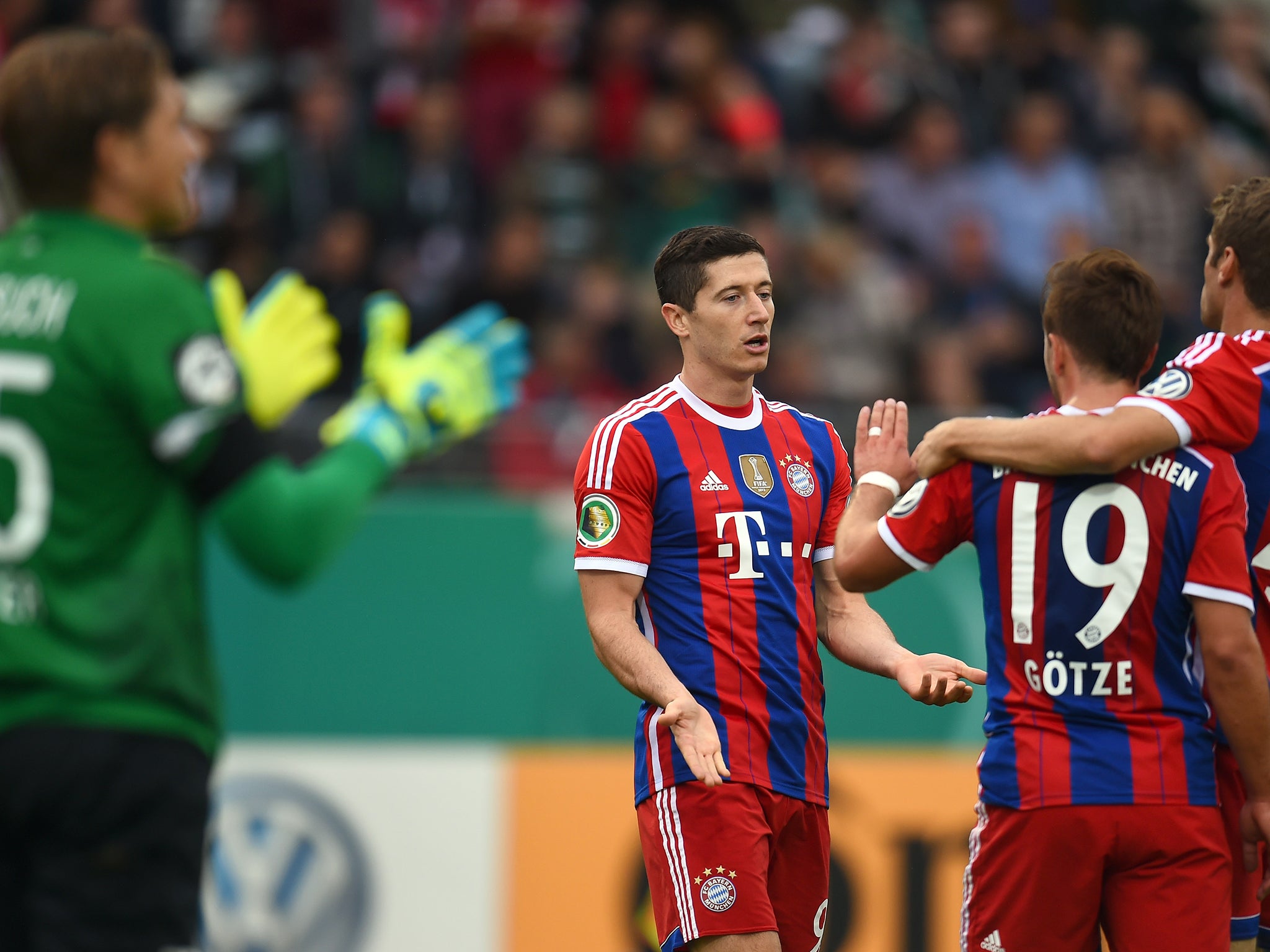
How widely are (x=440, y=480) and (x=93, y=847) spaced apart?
213 inches

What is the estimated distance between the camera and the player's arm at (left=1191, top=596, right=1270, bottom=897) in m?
3.89

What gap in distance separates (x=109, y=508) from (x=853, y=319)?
807 centimetres

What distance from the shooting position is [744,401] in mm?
5113

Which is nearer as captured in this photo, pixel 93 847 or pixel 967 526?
pixel 93 847

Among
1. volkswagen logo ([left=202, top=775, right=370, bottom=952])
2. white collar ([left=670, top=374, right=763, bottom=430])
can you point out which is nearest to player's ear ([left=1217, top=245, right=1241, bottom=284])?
white collar ([left=670, top=374, right=763, bottom=430])

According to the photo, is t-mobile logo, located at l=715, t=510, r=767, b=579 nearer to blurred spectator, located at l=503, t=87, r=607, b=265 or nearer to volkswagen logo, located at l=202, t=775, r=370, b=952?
volkswagen logo, located at l=202, t=775, r=370, b=952

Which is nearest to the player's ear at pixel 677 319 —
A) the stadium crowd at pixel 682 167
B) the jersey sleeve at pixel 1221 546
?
the jersey sleeve at pixel 1221 546

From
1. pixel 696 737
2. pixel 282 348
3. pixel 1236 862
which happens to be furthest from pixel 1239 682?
pixel 282 348

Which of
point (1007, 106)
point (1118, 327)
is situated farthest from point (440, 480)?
point (1007, 106)

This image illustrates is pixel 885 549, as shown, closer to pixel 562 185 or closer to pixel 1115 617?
pixel 1115 617

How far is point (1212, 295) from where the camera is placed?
4340 mm

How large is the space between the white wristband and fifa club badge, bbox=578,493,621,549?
2.54ft

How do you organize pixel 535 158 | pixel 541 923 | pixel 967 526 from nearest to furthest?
pixel 967 526
pixel 541 923
pixel 535 158

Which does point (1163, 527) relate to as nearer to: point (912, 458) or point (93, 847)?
point (912, 458)
